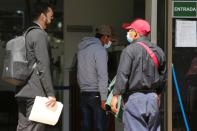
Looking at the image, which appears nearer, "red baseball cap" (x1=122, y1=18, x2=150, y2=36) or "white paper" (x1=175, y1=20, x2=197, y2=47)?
"red baseball cap" (x1=122, y1=18, x2=150, y2=36)

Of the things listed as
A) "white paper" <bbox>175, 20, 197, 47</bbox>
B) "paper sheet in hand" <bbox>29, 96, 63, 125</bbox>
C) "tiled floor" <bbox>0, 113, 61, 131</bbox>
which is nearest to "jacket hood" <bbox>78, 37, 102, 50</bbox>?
"white paper" <bbox>175, 20, 197, 47</bbox>

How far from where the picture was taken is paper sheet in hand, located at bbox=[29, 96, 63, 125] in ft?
15.2

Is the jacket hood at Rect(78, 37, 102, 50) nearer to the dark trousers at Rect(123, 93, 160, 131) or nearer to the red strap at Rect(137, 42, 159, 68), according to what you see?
the red strap at Rect(137, 42, 159, 68)

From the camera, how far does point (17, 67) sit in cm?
468

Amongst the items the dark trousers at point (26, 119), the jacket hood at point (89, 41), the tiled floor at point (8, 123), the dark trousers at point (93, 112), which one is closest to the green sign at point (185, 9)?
the jacket hood at point (89, 41)

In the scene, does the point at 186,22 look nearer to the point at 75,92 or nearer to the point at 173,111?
the point at 173,111

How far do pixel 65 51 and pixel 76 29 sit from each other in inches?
15.5

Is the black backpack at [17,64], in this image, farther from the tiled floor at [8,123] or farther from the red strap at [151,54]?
the tiled floor at [8,123]

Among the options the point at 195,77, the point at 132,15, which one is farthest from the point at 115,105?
the point at 132,15

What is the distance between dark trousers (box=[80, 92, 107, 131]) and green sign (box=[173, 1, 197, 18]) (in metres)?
1.38

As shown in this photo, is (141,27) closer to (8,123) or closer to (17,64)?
(17,64)

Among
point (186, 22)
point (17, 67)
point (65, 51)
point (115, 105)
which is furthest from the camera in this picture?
point (65, 51)

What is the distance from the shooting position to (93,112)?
6.02 m

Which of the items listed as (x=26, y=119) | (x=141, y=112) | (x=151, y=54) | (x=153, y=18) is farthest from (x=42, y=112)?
(x=153, y=18)
